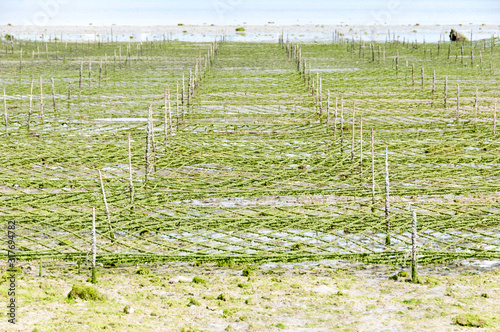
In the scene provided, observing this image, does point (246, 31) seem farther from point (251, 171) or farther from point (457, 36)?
point (251, 171)

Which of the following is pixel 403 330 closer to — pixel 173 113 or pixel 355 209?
pixel 355 209

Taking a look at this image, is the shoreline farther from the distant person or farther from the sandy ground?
the sandy ground

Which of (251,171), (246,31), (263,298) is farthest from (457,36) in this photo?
(263,298)

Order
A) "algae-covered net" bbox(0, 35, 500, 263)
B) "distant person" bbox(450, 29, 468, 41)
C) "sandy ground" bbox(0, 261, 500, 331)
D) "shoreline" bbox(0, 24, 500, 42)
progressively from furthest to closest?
"shoreline" bbox(0, 24, 500, 42) < "distant person" bbox(450, 29, 468, 41) < "algae-covered net" bbox(0, 35, 500, 263) < "sandy ground" bbox(0, 261, 500, 331)

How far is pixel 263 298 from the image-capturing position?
11.6 metres

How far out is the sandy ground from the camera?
34.7 ft

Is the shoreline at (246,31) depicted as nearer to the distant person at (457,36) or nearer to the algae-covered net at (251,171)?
the distant person at (457,36)

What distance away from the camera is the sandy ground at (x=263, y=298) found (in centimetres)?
1056

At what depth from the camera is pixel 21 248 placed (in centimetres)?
1338

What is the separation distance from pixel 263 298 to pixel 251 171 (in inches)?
286

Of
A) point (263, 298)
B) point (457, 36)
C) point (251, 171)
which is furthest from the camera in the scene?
point (457, 36)

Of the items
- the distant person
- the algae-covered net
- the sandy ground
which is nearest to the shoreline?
the distant person

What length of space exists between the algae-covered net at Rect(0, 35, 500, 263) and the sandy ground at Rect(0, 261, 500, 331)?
350 millimetres

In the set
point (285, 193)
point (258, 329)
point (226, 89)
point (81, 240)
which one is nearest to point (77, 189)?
point (81, 240)
